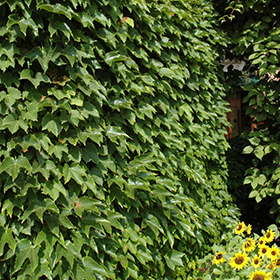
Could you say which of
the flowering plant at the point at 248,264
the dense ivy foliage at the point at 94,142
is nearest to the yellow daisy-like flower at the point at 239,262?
the flowering plant at the point at 248,264

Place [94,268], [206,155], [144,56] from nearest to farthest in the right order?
[94,268] → [144,56] → [206,155]

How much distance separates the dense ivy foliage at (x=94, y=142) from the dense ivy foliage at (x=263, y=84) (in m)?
0.98

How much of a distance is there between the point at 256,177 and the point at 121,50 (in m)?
2.31

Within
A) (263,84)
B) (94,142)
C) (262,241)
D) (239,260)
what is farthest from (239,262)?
(263,84)

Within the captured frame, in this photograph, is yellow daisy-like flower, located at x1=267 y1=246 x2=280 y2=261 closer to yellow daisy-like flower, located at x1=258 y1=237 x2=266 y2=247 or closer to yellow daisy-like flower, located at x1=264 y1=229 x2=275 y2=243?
yellow daisy-like flower, located at x1=258 y1=237 x2=266 y2=247

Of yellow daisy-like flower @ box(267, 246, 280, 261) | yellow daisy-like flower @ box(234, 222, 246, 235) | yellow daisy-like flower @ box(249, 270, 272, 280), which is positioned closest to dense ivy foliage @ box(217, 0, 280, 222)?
yellow daisy-like flower @ box(234, 222, 246, 235)

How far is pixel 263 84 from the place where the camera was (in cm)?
353

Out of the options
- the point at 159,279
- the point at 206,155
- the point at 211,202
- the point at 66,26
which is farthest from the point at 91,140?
the point at 211,202

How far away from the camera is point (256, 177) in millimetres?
3504

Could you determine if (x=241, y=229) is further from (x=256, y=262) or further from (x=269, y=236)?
(x=256, y=262)

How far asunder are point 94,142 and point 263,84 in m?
2.47

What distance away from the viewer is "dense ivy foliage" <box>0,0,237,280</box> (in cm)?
164

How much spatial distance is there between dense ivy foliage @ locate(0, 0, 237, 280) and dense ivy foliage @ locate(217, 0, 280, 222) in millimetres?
982

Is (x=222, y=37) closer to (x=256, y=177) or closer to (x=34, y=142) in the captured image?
(x=256, y=177)
